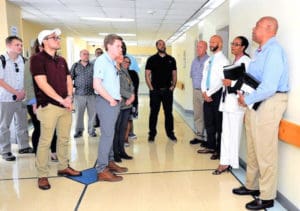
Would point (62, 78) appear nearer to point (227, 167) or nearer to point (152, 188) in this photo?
point (152, 188)

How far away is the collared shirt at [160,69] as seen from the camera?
4543 mm

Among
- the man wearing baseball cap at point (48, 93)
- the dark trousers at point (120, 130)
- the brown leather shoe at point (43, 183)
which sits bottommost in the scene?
the brown leather shoe at point (43, 183)

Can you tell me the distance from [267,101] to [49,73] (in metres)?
2.10

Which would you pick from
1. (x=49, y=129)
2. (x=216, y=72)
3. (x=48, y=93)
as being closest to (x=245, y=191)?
(x=216, y=72)

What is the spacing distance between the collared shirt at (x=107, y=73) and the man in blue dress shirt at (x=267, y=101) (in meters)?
1.33

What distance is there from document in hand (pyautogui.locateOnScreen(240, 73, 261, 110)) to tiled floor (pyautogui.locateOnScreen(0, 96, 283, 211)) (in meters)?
0.94

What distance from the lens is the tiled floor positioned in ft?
8.33

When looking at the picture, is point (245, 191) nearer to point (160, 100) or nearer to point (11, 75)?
point (160, 100)

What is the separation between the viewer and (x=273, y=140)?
7.67ft

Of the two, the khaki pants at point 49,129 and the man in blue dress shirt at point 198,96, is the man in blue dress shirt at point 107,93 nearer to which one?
the khaki pants at point 49,129

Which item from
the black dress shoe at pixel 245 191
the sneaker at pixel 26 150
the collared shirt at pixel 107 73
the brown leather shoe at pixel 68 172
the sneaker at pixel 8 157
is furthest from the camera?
the sneaker at pixel 26 150

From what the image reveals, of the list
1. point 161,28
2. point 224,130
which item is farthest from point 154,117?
point 161,28

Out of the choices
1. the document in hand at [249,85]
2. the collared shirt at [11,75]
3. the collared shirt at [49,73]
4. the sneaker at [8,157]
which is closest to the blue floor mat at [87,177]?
the collared shirt at [49,73]

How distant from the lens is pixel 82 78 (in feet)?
16.0
